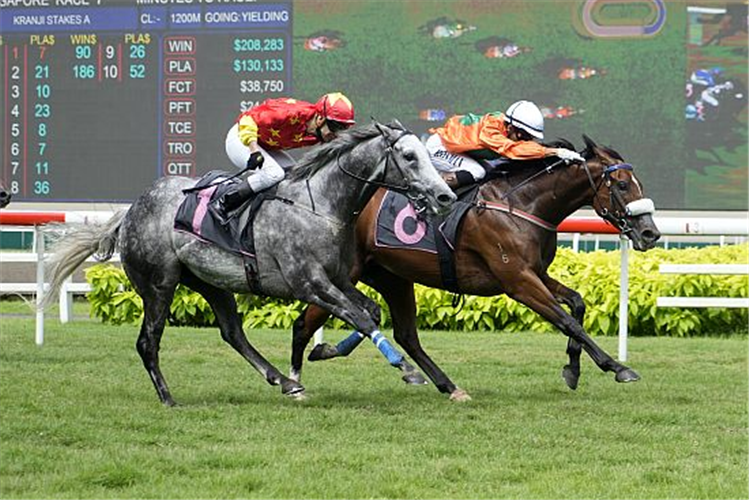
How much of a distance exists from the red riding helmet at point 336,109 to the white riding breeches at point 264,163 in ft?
0.98

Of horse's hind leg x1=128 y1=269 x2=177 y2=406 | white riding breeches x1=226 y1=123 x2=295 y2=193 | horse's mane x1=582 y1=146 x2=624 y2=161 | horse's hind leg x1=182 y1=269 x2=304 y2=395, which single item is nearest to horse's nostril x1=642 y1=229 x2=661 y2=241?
horse's mane x1=582 y1=146 x2=624 y2=161

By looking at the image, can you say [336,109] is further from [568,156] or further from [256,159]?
[568,156]

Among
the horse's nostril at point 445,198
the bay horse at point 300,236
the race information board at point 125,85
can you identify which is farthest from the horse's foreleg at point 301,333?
the race information board at point 125,85

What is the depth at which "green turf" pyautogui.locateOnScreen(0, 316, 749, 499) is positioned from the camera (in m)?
4.38

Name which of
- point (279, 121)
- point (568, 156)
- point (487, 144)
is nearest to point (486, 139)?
point (487, 144)

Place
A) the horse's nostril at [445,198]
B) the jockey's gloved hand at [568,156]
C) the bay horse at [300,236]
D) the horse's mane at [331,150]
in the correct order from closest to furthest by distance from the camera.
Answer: the horse's nostril at [445,198] → the bay horse at [300,236] → the horse's mane at [331,150] → the jockey's gloved hand at [568,156]

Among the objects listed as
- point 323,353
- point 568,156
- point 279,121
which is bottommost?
point 323,353

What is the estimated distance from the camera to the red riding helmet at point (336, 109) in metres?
6.39

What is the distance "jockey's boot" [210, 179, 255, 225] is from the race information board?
17.4ft

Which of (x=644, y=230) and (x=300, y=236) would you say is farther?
(x=644, y=230)

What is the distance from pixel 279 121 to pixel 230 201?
0.47m

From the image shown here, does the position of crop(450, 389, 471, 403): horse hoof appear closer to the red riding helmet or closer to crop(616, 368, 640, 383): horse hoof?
crop(616, 368, 640, 383): horse hoof

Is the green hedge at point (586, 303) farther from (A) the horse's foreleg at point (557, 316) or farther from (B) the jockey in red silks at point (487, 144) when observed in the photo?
(A) the horse's foreleg at point (557, 316)

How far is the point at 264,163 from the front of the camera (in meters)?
6.35
